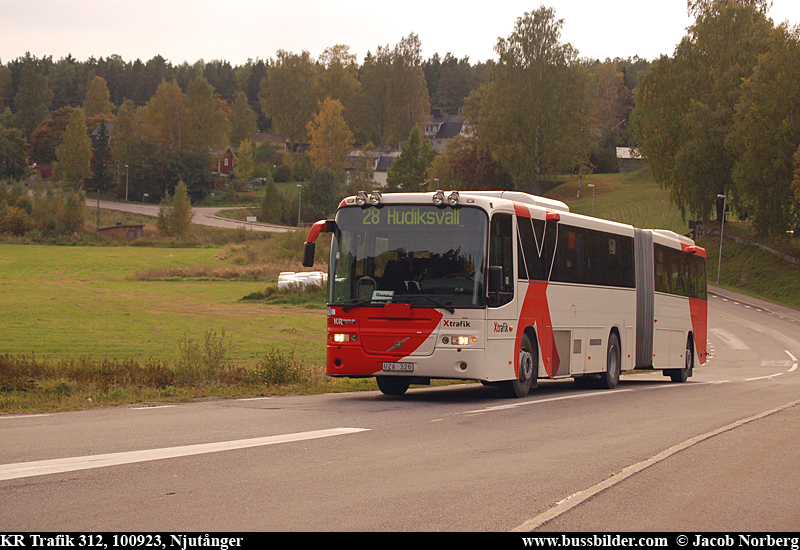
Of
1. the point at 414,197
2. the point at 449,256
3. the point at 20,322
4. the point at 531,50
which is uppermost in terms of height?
the point at 531,50

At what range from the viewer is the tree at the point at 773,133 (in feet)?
202

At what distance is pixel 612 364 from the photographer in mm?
20344

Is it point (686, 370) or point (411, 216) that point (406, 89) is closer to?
point (686, 370)

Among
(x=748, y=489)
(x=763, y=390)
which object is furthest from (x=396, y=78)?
(x=748, y=489)

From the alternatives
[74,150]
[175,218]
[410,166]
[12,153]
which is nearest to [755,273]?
[175,218]

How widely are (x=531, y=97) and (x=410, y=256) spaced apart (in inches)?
3114

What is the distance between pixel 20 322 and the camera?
3766cm

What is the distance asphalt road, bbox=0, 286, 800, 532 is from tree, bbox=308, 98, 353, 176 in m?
120

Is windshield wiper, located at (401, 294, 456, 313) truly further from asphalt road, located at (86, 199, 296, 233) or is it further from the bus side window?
asphalt road, located at (86, 199, 296, 233)

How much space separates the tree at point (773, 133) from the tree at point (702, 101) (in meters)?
2.70

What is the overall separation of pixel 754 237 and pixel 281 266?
36.6m

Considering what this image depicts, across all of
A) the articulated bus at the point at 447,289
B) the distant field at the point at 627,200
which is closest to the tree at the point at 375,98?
the distant field at the point at 627,200

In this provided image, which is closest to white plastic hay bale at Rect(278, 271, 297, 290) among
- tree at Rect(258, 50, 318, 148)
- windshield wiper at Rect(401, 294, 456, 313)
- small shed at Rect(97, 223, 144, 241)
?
windshield wiper at Rect(401, 294, 456, 313)
